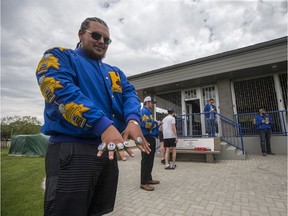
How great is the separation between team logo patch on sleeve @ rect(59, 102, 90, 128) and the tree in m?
52.8

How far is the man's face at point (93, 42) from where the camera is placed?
4.33 feet

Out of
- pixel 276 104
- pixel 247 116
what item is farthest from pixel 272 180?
pixel 276 104

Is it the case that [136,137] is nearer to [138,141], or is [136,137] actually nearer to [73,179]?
[138,141]

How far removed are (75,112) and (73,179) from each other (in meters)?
0.38

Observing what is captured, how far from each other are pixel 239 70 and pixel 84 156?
929 centimetres

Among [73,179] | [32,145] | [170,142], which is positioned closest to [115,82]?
[73,179]

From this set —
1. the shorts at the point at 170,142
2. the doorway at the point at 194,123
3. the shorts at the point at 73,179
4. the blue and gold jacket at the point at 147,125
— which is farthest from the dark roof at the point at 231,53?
the shorts at the point at 73,179

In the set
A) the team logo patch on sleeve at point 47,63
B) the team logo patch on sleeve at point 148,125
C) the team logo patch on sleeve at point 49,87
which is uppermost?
the team logo patch on sleeve at point 47,63

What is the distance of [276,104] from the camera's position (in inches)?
346

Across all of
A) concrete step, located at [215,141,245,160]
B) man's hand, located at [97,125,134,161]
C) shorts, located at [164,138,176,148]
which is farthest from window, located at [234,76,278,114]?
man's hand, located at [97,125,134,161]

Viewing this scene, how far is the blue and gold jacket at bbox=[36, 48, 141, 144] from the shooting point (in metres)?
0.93

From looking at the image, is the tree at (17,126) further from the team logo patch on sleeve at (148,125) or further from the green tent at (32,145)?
the team logo patch on sleeve at (148,125)

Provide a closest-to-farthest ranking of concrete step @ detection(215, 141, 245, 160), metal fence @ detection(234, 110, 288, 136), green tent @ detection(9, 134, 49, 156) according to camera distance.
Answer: concrete step @ detection(215, 141, 245, 160) < metal fence @ detection(234, 110, 288, 136) < green tent @ detection(9, 134, 49, 156)

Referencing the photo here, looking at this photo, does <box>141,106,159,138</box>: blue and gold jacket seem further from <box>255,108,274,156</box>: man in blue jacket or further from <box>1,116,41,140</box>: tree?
<box>1,116,41,140</box>: tree
